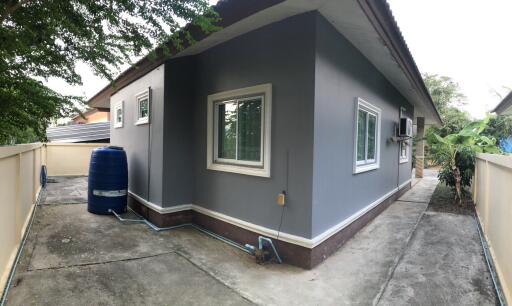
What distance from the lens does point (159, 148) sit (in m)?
5.44

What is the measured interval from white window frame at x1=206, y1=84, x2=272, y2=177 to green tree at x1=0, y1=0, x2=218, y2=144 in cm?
142

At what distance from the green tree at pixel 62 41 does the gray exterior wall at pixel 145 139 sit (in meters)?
2.28

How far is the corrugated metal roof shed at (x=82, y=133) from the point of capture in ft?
43.8

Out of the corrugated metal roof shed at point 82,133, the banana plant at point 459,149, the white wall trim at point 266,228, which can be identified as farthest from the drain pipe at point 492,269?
the corrugated metal roof shed at point 82,133

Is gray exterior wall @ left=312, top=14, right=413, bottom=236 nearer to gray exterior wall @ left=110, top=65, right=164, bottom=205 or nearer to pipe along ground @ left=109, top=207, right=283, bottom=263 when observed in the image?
pipe along ground @ left=109, top=207, right=283, bottom=263

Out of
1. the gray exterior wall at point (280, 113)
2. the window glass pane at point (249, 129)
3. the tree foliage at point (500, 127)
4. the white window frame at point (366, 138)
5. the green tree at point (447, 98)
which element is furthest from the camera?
the green tree at point (447, 98)

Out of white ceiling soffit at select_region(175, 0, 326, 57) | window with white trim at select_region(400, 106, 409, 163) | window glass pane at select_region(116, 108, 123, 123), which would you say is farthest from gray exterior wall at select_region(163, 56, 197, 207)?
window with white trim at select_region(400, 106, 409, 163)

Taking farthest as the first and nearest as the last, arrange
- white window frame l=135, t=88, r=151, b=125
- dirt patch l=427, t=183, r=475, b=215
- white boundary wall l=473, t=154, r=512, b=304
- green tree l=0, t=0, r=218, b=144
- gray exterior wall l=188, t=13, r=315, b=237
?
dirt patch l=427, t=183, r=475, b=215
white window frame l=135, t=88, r=151, b=125
gray exterior wall l=188, t=13, r=315, b=237
white boundary wall l=473, t=154, r=512, b=304
green tree l=0, t=0, r=218, b=144

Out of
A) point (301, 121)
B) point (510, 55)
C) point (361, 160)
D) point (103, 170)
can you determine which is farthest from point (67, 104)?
point (510, 55)

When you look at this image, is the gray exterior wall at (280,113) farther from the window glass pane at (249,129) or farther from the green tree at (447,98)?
the green tree at (447,98)

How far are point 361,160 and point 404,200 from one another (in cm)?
393

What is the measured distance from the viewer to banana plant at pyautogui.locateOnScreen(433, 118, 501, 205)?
761 centimetres

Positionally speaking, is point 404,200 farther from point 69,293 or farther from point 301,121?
point 69,293

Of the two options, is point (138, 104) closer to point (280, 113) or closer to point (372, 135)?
point (280, 113)
